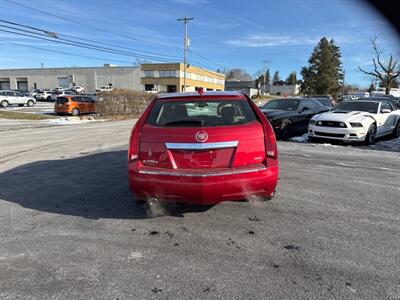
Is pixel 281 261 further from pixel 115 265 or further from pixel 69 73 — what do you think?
pixel 69 73

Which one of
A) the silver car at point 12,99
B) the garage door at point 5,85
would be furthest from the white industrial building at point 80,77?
the silver car at point 12,99

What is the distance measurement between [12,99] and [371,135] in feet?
110

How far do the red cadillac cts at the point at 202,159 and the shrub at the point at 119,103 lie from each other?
69.2 ft

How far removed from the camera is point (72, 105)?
2562cm

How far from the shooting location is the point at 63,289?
9.09 ft

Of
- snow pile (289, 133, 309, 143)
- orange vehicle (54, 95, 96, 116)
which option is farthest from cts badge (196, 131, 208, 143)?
orange vehicle (54, 95, 96, 116)

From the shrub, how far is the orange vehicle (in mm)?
2137

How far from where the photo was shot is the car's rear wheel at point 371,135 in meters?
10.4

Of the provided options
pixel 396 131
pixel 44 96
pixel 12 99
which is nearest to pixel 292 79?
pixel 44 96

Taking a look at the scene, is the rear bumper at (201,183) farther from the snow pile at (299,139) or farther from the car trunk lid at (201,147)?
the snow pile at (299,139)

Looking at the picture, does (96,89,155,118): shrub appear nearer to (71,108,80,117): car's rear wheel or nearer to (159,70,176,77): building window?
(71,108,80,117): car's rear wheel

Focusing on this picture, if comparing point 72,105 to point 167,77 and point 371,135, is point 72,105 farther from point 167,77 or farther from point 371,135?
point 167,77

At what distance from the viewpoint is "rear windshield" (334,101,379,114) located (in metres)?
11.4

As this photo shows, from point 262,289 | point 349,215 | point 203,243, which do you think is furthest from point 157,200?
point 349,215
